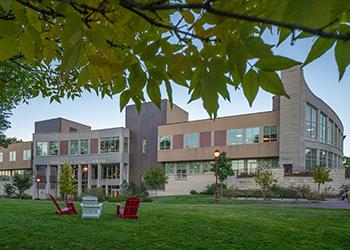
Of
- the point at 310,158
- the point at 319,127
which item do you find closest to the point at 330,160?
the point at 319,127

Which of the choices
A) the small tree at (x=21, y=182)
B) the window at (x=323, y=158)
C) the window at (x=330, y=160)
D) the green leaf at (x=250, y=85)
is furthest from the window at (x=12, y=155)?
the green leaf at (x=250, y=85)

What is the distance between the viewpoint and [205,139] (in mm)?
55219

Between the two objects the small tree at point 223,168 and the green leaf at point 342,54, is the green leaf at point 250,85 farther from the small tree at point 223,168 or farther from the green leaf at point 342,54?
the small tree at point 223,168

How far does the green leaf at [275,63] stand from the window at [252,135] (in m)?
49.5

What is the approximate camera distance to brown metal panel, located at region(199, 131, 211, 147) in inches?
2157

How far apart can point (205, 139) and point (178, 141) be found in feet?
15.7

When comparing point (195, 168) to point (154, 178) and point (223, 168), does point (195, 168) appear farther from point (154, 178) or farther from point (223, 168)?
point (223, 168)

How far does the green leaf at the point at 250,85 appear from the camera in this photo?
1.46 metres

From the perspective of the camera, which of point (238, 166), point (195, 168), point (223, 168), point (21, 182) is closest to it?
point (223, 168)

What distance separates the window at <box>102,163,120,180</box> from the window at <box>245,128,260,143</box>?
2364cm

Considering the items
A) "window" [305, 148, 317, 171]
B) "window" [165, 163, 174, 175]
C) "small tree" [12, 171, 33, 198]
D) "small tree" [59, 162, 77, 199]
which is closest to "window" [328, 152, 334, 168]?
"window" [305, 148, 317, 171]

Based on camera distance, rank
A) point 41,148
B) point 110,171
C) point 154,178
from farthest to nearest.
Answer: point 41,148, point 110,171, point 154,178

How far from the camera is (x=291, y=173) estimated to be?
1780 inches

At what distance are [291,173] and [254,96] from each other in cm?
4634
